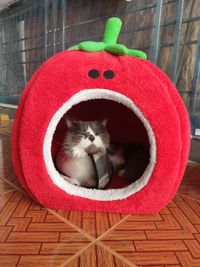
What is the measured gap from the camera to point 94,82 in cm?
79

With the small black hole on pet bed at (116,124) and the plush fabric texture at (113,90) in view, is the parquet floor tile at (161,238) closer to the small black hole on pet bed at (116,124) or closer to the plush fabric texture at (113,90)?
the plush fabric texture at (113,90)

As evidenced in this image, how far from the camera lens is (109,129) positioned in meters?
1.43

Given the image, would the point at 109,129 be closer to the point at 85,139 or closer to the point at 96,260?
the point at 85,139

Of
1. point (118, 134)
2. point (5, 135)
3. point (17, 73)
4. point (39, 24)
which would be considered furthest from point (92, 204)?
point (17, 73)

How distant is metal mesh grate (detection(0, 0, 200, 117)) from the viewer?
1419 mm

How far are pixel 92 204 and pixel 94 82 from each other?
0.44 meters

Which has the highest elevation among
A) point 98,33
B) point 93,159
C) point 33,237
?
point 98,33

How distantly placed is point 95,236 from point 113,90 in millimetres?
480

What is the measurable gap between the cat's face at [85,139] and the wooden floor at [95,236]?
277mm

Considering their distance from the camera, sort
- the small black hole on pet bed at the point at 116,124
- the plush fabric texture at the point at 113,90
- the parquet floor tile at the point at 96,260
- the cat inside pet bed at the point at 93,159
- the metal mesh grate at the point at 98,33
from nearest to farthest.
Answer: the parquet floor tile at the point at 96,260 < the plush fabric texture at the point at 113,90 < the cat inside pet bed at the point at 93,159 < the small black hole on pet bed at the point at 116,124 < the metal mesh grate at the point at 98,33

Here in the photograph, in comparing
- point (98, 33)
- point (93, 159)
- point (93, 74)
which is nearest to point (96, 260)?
point (93, 159)

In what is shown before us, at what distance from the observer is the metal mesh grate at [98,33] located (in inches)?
55.9

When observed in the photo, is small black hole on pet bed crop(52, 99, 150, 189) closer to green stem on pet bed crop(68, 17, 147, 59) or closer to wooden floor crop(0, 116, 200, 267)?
wooden floor crop(0, 116, 200, 267)

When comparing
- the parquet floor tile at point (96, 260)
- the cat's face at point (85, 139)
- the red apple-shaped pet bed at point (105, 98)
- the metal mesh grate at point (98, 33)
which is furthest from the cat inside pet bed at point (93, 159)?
the metal mesh grate at point (98, 33)
